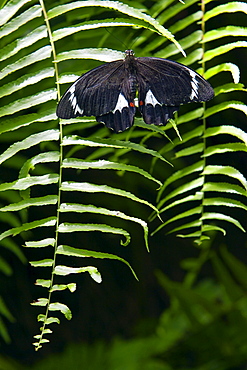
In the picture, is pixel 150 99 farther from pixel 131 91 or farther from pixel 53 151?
pixel 53 151

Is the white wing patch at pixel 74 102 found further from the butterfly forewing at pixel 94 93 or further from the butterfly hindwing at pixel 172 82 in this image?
the butterfly hindwing at pixel 172 82

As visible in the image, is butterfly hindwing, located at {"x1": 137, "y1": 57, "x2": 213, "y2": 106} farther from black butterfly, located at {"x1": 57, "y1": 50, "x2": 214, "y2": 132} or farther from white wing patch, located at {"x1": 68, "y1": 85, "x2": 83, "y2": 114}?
white wing patch, located at {"x1": 68, "y1": 85, "x2": 83, "y2": 114}

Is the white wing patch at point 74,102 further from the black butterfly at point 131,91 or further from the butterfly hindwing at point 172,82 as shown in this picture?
the butterfly hindwing at point 172,82

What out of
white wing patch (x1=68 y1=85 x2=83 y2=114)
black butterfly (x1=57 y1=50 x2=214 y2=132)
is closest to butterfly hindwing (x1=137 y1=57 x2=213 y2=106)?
black butterfly (x1=57 y1=50 x2=214 y2=132)

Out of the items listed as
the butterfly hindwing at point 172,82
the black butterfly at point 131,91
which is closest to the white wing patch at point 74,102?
the black butterfly at point 131,91

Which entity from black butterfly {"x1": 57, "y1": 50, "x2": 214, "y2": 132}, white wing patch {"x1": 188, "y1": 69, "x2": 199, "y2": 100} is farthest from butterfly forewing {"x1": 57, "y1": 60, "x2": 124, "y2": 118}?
white wing patch {"x1": 188, "y1": 69, "x2": 199, "y2": 100}

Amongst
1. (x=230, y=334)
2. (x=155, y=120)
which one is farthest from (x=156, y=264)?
(x=155, y=120)

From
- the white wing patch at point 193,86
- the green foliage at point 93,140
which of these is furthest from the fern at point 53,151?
the white wing patch at point 193,86

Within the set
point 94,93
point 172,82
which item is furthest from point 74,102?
point 172,82
